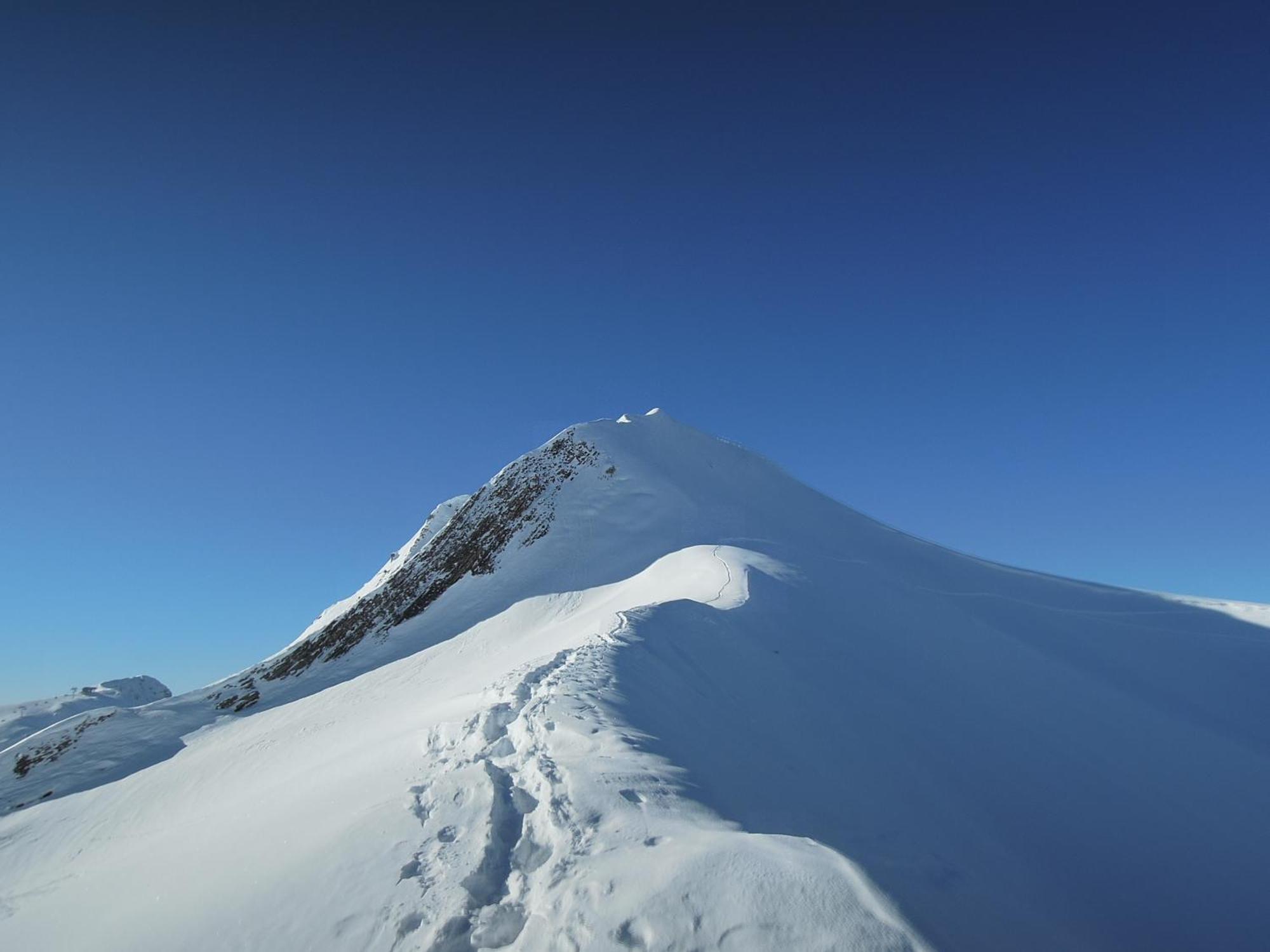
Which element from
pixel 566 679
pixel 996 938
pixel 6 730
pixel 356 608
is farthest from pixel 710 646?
pixel 6 730

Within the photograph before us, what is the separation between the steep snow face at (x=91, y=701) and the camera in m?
72.9

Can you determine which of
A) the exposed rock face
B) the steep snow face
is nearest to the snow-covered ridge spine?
the exposed rock face

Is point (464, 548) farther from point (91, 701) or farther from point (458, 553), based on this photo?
point (91, 701)

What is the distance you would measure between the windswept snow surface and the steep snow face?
65499 millimetres

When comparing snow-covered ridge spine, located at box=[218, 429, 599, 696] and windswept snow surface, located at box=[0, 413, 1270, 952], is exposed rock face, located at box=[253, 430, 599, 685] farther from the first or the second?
windswept snow surface, located at box=[0, 413, 1270, 952]

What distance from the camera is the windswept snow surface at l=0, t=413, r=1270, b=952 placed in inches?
209

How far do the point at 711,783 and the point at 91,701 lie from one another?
10360 centimetres

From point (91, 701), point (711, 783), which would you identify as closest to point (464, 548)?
point (711, 783)

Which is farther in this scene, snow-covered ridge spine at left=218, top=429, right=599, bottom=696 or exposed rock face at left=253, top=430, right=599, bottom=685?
exposed rock face at left=253, top=430, right=599, bottom=685

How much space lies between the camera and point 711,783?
729cm

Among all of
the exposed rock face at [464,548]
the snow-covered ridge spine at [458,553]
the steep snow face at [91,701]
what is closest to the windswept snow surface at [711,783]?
the snow-covered ridge spine at [458,553]

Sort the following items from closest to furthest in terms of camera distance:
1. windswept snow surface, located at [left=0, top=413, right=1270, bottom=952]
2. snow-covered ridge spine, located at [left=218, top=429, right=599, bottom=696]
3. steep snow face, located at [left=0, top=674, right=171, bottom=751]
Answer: windswept snow surface, located at [left=0, top=413, right=1270, bottom=952] → snow-covered ridge spine, located at [left=218, top=429, right=599, bottom=696] → steep snow face, located at [left=0, top=674, right=171, bottom=751]

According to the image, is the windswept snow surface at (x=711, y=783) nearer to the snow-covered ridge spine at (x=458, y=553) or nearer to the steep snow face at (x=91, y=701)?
the snow-covered ridge spine at (x=458, y=553)

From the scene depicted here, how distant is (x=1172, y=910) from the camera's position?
323 inches
